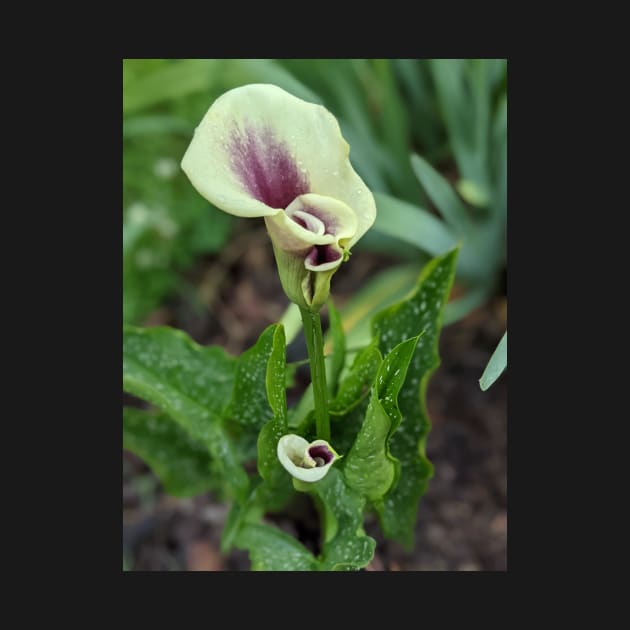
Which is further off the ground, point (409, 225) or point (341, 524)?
point (409, 225)

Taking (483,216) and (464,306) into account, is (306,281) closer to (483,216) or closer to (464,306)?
(464,306)

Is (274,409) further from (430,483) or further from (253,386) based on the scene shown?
(430,483)

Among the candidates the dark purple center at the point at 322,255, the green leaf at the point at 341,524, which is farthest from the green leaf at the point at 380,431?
the dark purple center at the point at 322,255

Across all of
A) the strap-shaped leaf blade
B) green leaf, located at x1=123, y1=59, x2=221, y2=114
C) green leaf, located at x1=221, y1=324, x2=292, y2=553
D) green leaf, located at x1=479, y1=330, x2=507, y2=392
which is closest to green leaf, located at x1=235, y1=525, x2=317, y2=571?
green leaf, located at x1=221, y1=324, x2=292, y2=553

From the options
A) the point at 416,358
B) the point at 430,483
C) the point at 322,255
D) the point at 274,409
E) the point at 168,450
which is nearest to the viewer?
the point at 322,255

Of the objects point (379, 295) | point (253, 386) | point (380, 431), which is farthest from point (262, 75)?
point (380, 431)

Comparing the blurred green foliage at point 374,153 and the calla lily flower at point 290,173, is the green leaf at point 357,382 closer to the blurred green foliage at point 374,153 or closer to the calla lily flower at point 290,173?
the calla lily flower at point 290,173

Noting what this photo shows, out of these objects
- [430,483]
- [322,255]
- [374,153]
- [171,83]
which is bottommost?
[430,483]
